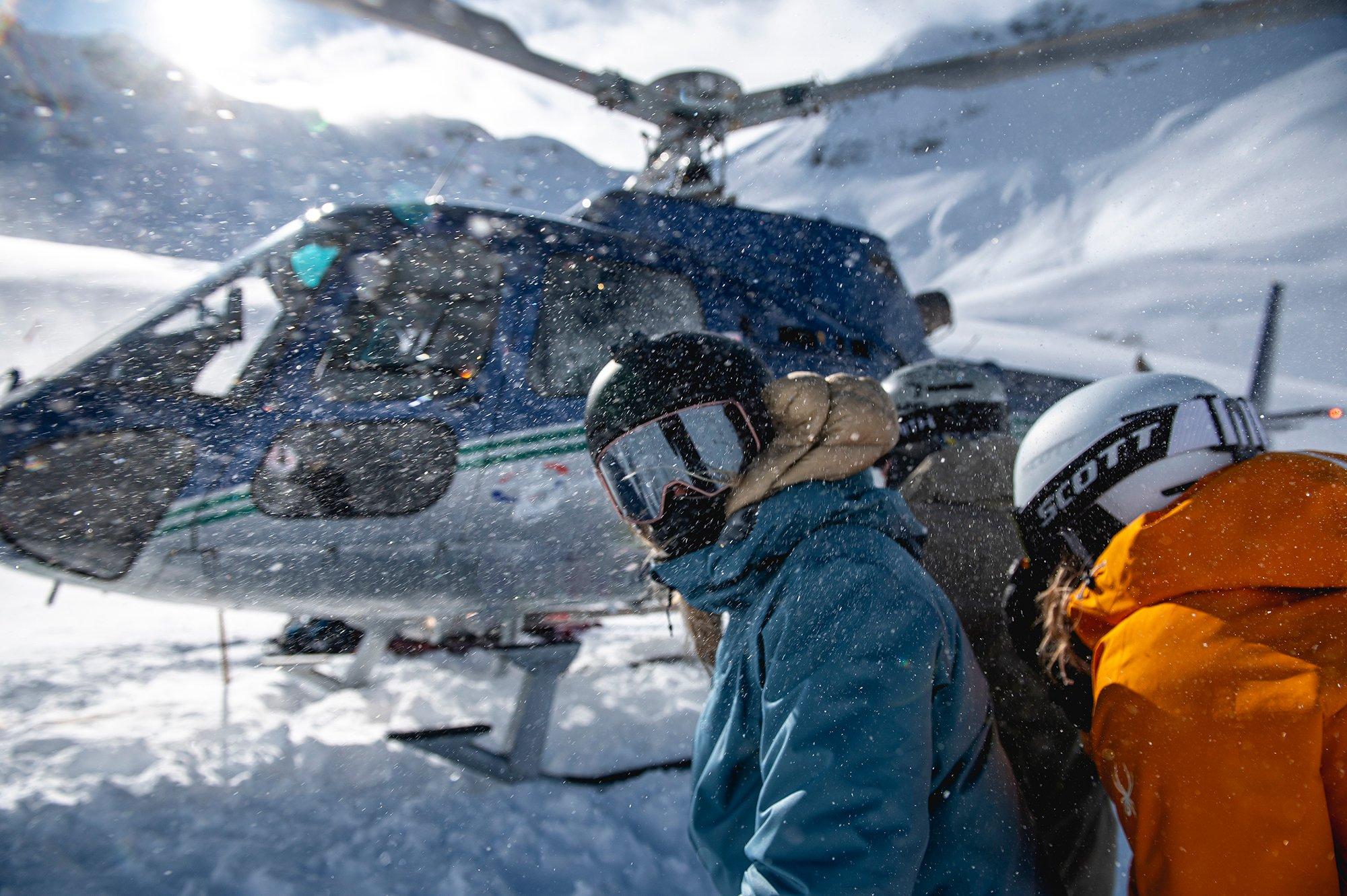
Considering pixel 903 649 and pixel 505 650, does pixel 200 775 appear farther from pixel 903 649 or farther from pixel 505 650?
pixel 903 649

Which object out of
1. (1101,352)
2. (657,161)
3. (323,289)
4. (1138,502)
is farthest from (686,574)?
(1101,352)

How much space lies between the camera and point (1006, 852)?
3.17ft

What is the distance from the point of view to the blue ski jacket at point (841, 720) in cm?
76

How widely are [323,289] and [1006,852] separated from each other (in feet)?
9.69

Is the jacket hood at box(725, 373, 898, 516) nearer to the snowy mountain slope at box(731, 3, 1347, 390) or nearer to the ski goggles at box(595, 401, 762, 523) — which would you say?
the ski goggles at box(595, 401, 762, 523)

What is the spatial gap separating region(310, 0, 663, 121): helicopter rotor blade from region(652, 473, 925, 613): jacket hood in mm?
3359

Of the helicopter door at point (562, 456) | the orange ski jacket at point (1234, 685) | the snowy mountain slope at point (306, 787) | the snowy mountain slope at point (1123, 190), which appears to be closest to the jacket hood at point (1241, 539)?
the orange ski jacket at point (1234, 685)

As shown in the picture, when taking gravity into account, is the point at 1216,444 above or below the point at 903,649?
above

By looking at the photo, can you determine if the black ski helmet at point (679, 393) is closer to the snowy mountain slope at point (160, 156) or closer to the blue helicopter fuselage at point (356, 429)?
the blue helicopter fuselage at point (356, 429)

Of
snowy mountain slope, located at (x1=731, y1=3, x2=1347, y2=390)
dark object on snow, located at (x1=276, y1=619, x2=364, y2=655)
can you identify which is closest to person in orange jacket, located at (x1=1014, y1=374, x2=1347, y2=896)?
dark object on snow, located at (x1=276, y1=619, x2=364, y2=655)

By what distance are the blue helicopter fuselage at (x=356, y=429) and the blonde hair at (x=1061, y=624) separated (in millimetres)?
1934

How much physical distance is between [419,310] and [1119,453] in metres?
2.82

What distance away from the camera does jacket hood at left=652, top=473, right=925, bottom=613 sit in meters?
1.01

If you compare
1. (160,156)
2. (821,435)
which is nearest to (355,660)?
(821,435)
